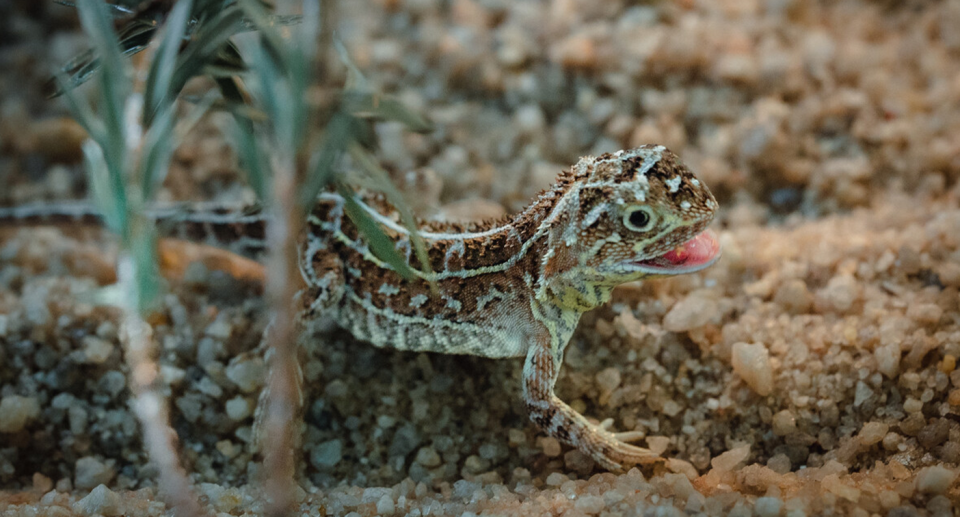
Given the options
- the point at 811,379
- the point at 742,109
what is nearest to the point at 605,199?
the point at 811,379

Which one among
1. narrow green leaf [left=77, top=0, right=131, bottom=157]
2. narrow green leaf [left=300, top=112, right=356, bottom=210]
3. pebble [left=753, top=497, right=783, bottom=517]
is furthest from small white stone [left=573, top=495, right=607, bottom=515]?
narrow green leaf [left=77, top=0, right=131, bottom=157]

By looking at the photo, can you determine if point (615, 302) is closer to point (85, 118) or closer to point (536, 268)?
point (536, 268)

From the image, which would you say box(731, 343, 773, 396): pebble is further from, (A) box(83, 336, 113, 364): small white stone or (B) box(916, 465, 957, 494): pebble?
Result: (A) box(83, 336, 113, 364): small white stone

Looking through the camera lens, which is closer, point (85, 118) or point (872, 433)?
point (85, 118)

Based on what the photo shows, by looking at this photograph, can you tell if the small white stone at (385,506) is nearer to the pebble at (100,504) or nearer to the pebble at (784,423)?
the pebble at (100,504)

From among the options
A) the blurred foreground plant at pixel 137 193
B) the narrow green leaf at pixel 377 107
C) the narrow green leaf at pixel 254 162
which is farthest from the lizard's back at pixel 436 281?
the blurred foreground plant at pixel 137 193

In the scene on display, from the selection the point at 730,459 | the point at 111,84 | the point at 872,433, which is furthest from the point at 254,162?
the point at 872,433
